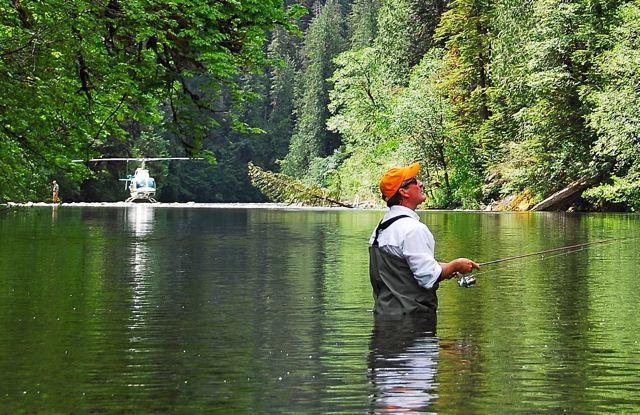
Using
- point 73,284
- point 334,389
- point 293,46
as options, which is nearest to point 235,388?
point 334,389

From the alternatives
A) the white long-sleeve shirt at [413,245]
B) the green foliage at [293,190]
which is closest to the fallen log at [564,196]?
the green foliage at [293,190]

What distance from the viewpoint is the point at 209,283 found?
54.5 feet

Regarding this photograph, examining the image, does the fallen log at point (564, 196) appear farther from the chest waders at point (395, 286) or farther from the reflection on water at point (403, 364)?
the reflection on water at point (403, 364)

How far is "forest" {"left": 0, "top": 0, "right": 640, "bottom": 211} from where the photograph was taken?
554 inches

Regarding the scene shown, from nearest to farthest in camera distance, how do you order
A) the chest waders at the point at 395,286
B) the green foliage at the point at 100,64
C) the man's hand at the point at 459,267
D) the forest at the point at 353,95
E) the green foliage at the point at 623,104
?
1. the man's hand at the point at 459,267
2. the chest waders at the point at 395,286
3. the green foliage at the point at 100,64
4. the forest at the point at 353,95
5. the green foliage at the point at 623,104

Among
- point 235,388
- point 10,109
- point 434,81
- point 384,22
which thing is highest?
point 384,22

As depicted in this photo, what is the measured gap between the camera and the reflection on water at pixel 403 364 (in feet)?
24.3

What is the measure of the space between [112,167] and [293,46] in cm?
4002

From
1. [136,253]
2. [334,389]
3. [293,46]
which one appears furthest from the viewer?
[293,46]

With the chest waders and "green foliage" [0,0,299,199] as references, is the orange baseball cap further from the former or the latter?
"green foliage" [0,0,299,199]

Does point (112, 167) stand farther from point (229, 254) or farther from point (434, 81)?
point (229, 254)

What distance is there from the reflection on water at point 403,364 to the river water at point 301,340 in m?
0.02

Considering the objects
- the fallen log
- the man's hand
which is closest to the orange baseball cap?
the man's hand

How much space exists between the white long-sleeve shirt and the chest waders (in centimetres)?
5
